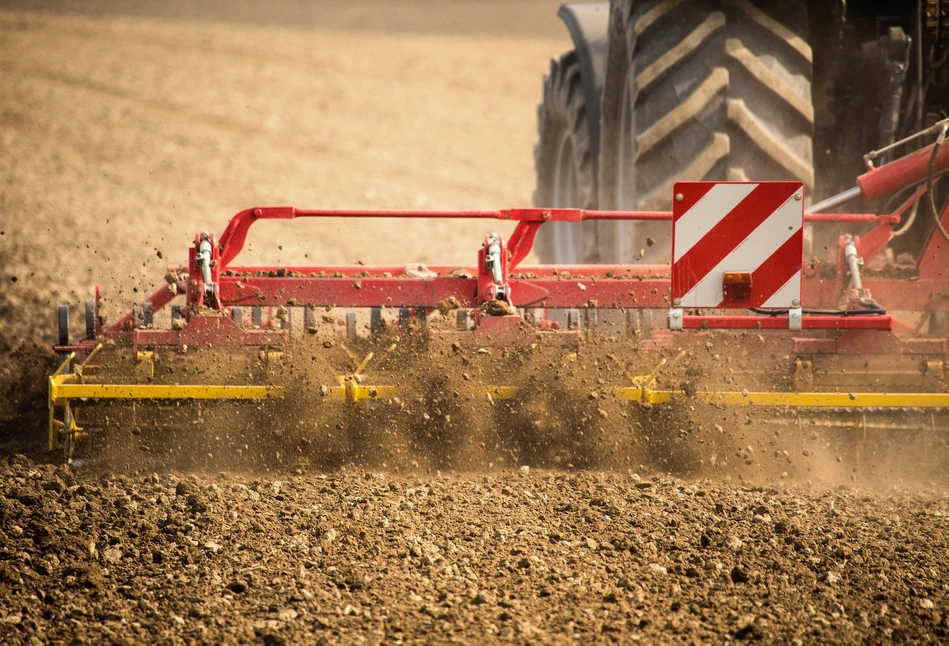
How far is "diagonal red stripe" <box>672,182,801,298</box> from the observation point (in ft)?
12.7

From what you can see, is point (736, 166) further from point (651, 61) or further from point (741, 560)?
point (741, 560)

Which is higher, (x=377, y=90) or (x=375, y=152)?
(x=377, y=90)

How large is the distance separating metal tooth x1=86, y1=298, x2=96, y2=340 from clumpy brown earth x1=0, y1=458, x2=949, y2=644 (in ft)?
2.45

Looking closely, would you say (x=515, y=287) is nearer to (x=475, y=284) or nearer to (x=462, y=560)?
(x=475, y=284)

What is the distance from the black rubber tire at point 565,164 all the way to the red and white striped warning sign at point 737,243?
267 centimetres

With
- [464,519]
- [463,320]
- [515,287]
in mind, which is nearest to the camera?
[464,519]

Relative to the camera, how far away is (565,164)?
25.6 ft

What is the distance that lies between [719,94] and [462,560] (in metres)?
2.46

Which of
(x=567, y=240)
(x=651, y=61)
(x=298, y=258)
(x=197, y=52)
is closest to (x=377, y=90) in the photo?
(x=197, y=52)

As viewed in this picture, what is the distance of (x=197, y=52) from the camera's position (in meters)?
20.3

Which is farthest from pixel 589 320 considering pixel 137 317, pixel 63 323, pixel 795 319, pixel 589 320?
pixel 63 323

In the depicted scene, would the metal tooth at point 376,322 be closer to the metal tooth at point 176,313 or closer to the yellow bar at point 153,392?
the yellow bar at point 153,392

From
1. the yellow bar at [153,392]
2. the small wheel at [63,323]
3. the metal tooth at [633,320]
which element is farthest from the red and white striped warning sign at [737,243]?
the small wheel at [63,323]

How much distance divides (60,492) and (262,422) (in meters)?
0.74
